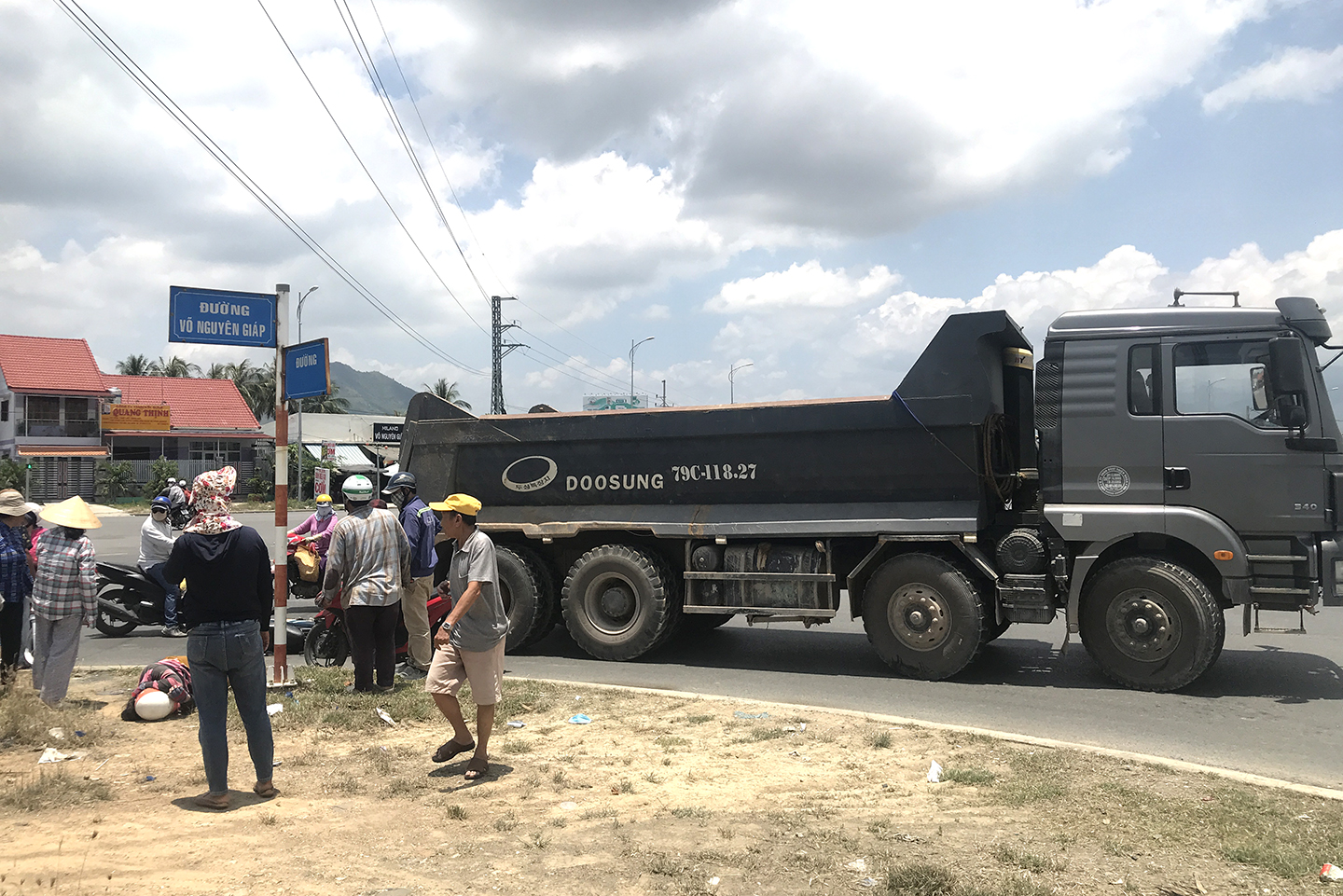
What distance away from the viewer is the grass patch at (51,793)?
15.9 feet

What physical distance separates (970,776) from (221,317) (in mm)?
6488

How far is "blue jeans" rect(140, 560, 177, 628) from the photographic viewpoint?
10.6m

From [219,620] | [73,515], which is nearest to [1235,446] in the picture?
[219,620]

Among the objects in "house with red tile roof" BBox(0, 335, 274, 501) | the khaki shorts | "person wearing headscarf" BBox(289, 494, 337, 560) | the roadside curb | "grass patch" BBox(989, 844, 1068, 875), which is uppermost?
"house with red tile roof" BBox(0, 335, 274, 501)

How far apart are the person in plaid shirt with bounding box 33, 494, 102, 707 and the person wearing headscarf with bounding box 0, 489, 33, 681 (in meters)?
0.47

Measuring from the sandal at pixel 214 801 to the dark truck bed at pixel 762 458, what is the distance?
492 centimetres

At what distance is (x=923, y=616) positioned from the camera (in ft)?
26.8

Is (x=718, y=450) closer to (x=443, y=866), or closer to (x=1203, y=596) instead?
Result: (x=1203, y=596)

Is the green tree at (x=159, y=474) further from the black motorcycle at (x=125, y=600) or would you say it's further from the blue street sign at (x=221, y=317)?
the blue street sign at (x=221, y=317)

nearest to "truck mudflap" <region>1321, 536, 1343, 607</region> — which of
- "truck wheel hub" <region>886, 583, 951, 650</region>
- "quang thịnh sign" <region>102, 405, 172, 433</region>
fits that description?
"truck wheel hub" <region>886, 583, 951, 650</region>

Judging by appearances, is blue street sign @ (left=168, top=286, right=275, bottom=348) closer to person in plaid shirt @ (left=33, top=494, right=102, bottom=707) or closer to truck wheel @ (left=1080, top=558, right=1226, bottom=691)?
person in plaid shirt @ (left=33, top=494, right=102, bottom=707)

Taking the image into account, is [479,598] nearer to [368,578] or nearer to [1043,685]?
[368,578]

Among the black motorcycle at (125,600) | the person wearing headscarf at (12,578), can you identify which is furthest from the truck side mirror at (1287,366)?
the black motorcycle at (125,600)

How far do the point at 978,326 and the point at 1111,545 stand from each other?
2.14m
